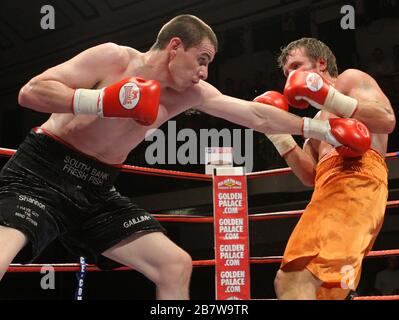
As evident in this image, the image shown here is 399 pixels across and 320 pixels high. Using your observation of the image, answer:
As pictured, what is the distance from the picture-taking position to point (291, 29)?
5781 mm

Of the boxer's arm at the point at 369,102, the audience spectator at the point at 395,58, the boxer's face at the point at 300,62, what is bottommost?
the boxer's arm at the point at 369,102

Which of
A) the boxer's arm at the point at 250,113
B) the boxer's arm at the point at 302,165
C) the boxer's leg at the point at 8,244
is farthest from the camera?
the boxer's arm at the point at 302,165

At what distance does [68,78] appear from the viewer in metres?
1.50

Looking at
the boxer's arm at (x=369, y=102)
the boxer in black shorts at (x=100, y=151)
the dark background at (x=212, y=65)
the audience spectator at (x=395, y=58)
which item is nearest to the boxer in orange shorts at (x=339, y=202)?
the boxer's arm at (x=369, y=102)

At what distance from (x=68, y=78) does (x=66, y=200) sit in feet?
1.11

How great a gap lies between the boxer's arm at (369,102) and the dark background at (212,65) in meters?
3.13

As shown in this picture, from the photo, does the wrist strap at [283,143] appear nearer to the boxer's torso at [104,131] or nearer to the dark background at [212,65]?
the boxer's torso at [104,131]

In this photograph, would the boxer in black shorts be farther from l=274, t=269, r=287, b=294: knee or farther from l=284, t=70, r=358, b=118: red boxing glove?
l=274, t=269, r=287, b=294: knee

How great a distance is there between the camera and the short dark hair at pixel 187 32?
1.63 metres

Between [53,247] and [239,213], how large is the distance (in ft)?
9.36

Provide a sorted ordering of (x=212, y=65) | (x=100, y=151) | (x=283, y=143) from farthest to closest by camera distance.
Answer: (x=212, y=65), (x=283, y=143), (x=100, y=151)

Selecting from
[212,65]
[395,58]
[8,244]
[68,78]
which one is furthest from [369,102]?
[212,65]

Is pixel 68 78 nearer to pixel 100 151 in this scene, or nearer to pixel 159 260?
pixel 100 151

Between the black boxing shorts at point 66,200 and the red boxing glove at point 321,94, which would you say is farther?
the red boxing glove at point 321,94
